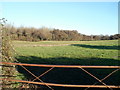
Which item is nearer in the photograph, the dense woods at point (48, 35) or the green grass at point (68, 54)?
the green grass at point (68, 54)

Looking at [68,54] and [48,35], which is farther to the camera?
[48,35]

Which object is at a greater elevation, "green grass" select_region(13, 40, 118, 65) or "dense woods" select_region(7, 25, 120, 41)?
"dense woods" select_region(7, 25, 120, 41)

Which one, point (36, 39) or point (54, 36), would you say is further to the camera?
point (54, 36)

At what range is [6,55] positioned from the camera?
6348 millimetres

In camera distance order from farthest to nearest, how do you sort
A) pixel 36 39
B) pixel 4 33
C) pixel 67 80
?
pixel 36 39 < pixel 67 80 < pixel 4 33

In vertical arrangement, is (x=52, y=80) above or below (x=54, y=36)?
below

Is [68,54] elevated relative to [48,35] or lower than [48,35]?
lower

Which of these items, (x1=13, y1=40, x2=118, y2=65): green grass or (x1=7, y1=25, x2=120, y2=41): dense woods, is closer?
(x1=13, y1=40, x2=118, y2=65): green grass

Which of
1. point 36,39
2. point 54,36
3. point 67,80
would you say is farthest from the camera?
point 54,36

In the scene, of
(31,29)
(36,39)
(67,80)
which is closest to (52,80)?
(67,80)

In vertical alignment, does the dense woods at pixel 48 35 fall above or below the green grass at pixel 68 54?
above

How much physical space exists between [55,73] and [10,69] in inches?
111

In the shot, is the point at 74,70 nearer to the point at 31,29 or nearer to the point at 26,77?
the point at 26,77

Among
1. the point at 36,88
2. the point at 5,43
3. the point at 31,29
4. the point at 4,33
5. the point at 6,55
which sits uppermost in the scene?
the point at 31,29
